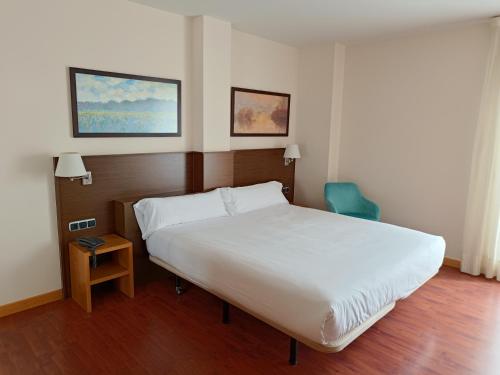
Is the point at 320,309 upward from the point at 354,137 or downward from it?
downward

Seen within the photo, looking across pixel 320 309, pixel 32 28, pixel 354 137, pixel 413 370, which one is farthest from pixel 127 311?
pixel 354 137

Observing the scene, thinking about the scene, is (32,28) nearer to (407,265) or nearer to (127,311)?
(127,311)

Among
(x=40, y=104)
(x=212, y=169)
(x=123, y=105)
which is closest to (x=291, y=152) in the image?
(x=212, y=169)

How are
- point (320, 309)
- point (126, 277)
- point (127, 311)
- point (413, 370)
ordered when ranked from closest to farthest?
point (320, 309), point (413, 370), point (127, 311), point (126, 277)

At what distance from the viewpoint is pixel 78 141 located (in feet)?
9.89

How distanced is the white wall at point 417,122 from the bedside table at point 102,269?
10.4 ft

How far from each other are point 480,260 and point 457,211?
568 millimetres

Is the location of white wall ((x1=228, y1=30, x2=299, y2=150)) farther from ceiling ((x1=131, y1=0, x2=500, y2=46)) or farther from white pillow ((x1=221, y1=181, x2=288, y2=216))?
white pillow ((x1=221, y1=181, x2=288, y2=216))

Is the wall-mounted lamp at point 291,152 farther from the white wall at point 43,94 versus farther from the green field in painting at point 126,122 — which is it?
the white wall at point 43,94

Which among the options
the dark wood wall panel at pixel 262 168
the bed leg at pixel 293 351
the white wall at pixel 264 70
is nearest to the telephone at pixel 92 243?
the bed leg at pixel 293 351

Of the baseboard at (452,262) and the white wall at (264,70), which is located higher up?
the white wall at (264,70)

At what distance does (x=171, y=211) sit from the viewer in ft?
10.6

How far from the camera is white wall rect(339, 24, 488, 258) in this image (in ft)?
12.4

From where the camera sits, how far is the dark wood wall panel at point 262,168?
437 centimetres
